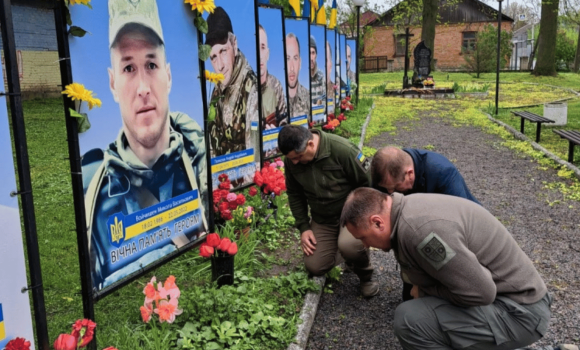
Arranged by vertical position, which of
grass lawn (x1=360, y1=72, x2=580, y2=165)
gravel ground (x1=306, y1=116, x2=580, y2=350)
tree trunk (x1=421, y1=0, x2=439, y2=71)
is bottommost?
gravel ground (x1=306, y1=116, x2=580, y2=350)

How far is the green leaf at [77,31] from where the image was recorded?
2.87 m

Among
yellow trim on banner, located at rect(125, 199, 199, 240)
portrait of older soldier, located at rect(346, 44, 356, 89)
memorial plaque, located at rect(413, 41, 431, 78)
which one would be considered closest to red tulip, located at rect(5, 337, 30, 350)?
yellow trim on banner, located at rect(125, 199, 199, 240)

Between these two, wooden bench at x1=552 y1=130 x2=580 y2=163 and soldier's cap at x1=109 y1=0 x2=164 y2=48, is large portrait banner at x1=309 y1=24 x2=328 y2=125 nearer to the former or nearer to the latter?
wooden bench at x1=552 y1=130 x2=580 y2=163

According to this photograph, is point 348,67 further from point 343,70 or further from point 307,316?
point 307,316

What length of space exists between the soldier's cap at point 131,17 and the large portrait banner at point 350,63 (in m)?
14.8

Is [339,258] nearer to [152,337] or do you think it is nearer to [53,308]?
[152,337]

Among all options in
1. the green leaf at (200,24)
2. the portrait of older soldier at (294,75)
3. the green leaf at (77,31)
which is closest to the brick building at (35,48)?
the portrait of older soldier at (294,75)

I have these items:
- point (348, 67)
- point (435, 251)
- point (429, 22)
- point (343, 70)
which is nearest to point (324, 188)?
point (435, 251)

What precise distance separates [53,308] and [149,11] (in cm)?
225

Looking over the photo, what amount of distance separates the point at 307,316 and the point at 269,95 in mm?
3647

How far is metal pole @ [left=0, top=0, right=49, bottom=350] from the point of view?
7.98ft

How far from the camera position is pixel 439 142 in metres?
12.6

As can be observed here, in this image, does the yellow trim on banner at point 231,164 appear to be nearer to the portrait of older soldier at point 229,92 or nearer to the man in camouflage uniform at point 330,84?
the portrait of older soldier at point 229,92

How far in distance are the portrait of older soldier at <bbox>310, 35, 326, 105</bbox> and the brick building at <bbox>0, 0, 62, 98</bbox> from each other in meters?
6.93
